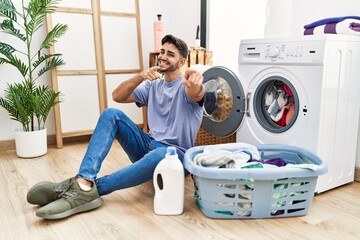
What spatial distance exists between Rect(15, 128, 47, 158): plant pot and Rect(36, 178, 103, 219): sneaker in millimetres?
1197

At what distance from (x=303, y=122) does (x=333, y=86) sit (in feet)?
0.79

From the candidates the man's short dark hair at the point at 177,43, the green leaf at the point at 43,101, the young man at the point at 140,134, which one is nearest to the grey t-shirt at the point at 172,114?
the young man at the point at 140,134

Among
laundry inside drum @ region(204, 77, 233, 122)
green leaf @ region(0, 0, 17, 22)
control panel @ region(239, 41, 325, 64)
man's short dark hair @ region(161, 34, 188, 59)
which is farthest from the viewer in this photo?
Answer: green leaf @ region(0, 0, 17, 22)

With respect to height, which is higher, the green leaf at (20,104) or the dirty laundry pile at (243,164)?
the green leaf at (20,104)

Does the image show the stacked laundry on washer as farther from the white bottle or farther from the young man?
the white bottle

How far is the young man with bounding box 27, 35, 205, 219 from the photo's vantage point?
1568 mm

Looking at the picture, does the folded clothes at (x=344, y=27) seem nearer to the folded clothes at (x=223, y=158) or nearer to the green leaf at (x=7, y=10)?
the folded clothes at (x=223, y=158)

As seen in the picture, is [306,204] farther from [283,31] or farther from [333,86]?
[283,31]

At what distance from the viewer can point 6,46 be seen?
8.39ft

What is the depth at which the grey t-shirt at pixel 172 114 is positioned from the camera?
5.81 feet

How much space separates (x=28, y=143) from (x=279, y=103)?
188 cm

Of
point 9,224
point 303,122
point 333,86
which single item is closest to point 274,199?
point 303,122

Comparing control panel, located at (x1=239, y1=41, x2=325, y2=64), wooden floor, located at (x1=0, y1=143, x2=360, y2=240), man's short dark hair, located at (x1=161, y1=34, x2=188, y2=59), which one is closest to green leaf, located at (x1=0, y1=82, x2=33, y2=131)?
wooden floor, located at (x1=0, y1=143, x2=360, y2=240)

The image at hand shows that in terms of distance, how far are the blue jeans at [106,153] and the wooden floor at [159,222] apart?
0.13 metres
